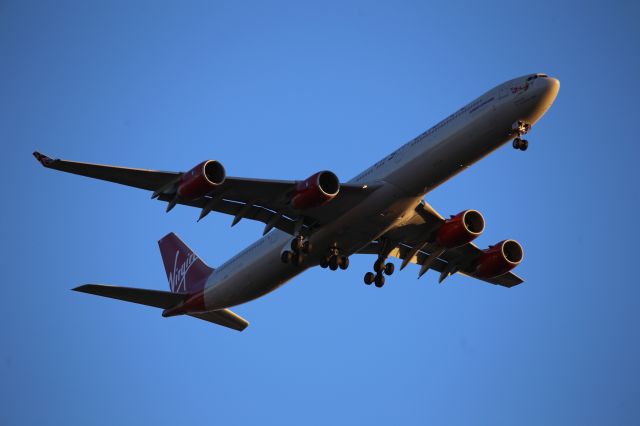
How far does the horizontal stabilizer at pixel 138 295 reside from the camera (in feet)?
123

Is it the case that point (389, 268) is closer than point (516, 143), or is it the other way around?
point (516, 143)

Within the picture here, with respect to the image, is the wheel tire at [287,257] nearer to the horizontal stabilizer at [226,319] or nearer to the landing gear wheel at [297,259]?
the landing gear wheel at [297,259]

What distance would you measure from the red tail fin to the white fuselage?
19.0 feet

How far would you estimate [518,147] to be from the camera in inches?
1358

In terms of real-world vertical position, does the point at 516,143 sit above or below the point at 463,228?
above

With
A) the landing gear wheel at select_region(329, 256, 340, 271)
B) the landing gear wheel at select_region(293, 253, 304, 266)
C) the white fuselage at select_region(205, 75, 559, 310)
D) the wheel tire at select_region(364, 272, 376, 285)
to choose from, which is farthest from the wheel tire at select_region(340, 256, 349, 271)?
the wheel tire at select_region(364, 272, 376, 285)

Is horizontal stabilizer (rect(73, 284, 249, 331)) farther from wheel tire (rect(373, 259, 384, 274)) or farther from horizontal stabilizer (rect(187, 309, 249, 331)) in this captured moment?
wheel tire (rect(373, 259, 384, 274))

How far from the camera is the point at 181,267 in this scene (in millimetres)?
46906

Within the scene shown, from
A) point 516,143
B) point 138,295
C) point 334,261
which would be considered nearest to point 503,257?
point 516,143

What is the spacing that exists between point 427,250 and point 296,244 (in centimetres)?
871

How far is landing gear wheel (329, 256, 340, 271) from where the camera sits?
38469 millimetres

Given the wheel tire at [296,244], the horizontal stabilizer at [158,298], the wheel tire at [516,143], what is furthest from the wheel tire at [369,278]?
the wheel tire at [516,143]

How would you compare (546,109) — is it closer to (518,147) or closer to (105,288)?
(518,147)

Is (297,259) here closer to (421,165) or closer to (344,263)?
(344,263)
